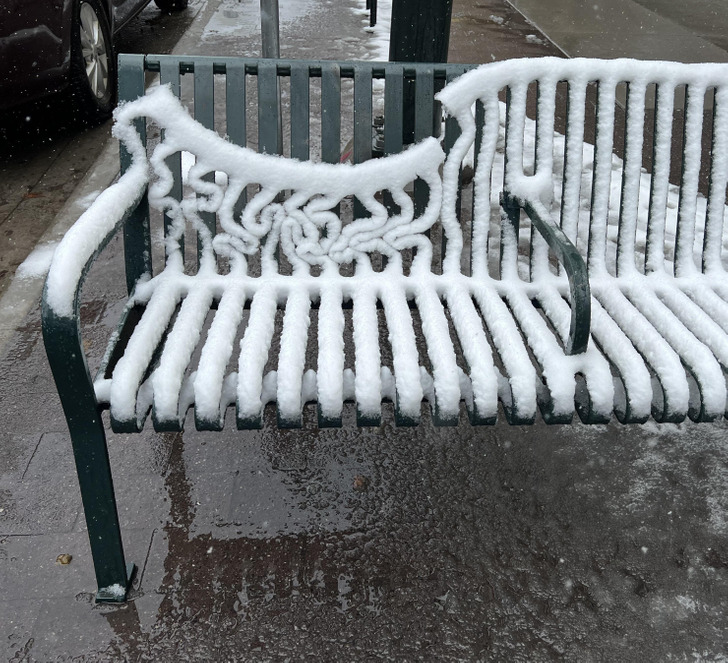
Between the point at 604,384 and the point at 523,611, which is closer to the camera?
the point at 604,384

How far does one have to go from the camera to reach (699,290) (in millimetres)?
2561

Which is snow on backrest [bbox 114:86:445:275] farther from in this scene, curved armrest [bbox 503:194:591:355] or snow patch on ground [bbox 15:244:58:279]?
snow patch on ground [bbox 15:244:58:279]

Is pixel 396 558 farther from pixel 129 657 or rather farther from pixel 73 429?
pixel 73 429

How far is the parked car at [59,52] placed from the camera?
14.3 feet

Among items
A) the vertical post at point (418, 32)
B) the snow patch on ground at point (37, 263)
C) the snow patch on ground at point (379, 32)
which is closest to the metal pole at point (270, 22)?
the vertical post at point (418, 32)

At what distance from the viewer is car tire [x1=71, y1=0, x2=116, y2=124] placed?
16.7 feet

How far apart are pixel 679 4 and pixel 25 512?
408 inches

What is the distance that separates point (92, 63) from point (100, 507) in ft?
13.8

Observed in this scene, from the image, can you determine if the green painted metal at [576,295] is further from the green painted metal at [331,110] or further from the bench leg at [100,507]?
the bench leg at [100,507]

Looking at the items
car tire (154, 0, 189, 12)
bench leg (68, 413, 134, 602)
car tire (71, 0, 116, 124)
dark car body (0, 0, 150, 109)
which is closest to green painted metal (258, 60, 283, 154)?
bench leg (68, 413, 134, 602)

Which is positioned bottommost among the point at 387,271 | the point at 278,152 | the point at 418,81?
the point at 387,271

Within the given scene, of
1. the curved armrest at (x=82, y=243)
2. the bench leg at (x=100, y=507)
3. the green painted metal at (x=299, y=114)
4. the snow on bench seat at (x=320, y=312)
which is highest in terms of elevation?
the green painted metal at (x=299, y=114)

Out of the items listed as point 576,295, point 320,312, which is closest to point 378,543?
point 320,312

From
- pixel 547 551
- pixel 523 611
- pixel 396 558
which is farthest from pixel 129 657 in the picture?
pixel 547 551
